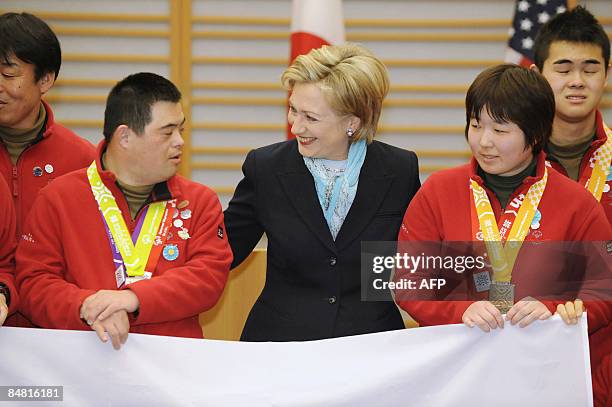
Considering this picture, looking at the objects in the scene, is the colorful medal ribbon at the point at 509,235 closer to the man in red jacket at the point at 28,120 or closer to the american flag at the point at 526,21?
the man in red jacket at the point at 28,120

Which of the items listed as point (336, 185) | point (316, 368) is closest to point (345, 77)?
point (336, 185)

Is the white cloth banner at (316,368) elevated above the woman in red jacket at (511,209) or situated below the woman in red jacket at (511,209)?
below

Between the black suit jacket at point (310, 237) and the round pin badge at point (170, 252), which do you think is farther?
the black suit jacket at point (310, 237)

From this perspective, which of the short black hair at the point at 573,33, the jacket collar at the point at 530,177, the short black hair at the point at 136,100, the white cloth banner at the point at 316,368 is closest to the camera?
the white cloth banner at the point at 316,368

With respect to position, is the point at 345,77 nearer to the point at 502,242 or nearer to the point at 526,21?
the point at 502,242

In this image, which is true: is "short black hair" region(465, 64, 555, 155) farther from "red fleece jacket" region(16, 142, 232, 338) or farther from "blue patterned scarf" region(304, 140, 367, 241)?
"red fleece jacket" region(16, 142, 232, 338)

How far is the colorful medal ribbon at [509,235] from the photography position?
9.02ft

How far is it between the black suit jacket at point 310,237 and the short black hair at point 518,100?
18.3 inches

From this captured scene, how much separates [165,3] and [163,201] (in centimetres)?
404

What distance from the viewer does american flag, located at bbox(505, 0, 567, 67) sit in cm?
552

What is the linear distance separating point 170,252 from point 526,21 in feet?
11.7

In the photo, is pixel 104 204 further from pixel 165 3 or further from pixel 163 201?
pixel 165 3

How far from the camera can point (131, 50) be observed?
21.5ft

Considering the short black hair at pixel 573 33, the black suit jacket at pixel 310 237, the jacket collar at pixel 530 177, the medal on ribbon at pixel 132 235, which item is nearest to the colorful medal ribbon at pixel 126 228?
the medal on ribbon at pixel 132 235
